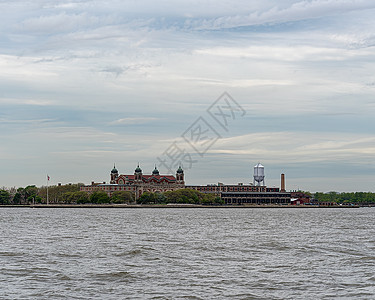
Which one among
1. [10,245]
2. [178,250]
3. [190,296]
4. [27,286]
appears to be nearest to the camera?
[190,296]

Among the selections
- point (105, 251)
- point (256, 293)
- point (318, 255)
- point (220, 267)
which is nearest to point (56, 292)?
point (256, 293)

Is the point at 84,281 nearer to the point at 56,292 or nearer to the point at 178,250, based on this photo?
the point at 56,292

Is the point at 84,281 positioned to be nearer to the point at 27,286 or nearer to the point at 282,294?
the point at 27,286

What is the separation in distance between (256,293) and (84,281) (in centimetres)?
790

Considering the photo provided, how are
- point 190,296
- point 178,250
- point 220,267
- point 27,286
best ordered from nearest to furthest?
1. point 190,296
2. point 27,286
3. point 220,267
4. point 178,250

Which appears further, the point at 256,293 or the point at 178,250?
the point at 178,250

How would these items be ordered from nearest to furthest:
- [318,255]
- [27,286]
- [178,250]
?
[27,286]
[318,255]
[178,250]

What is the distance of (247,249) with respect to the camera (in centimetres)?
4328

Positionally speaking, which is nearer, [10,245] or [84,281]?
[84,281]

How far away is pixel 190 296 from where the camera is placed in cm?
2523

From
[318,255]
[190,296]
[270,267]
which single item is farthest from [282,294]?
[318,255]

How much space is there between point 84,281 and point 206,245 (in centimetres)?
1914

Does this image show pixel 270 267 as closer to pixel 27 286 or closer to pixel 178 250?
pixel 178 250

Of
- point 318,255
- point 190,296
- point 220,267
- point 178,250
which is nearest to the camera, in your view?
point 190,296
